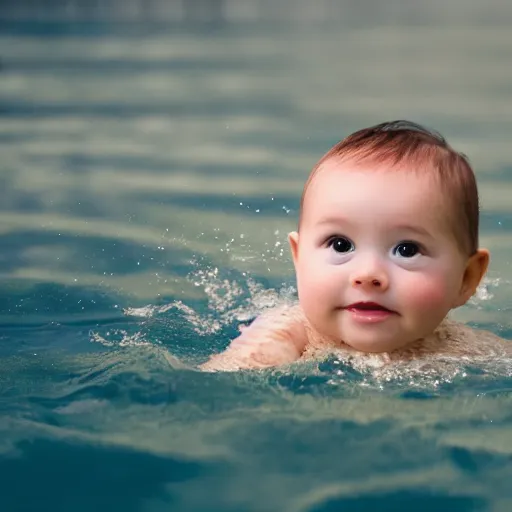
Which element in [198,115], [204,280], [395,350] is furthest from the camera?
[198,115]

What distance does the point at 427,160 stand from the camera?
2.21 m

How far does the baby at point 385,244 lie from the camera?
85.0 inches

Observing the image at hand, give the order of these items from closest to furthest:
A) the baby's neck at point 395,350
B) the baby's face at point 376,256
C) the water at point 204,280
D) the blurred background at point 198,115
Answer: the water at point 204,280
the baby's face at point 376,256
the baby's neck at point 395,350
the blurred background at point 198,115

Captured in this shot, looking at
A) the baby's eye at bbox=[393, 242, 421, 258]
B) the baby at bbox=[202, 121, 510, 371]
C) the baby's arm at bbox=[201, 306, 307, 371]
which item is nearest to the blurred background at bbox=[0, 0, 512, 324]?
the baby's arm at bbox=[201, 306, 307, 371]

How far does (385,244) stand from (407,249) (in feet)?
0.16

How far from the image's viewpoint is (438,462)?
1886 mm

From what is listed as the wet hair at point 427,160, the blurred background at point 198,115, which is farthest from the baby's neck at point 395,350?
the blurred background at point 198,115

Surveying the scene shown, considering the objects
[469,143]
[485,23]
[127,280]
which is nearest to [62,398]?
[127,280]

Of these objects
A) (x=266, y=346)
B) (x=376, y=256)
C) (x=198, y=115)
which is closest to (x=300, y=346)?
(x=266, y=346)

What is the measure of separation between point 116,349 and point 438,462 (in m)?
0.88

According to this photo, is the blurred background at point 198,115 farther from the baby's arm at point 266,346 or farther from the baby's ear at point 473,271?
the baby's ear at point 473,271

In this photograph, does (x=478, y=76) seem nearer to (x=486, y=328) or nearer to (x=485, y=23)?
(x=485, y=23)

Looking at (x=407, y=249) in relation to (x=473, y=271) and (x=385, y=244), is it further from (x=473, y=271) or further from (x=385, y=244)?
(x=473, y=271)

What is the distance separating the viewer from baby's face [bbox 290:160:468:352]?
7.07 ft
